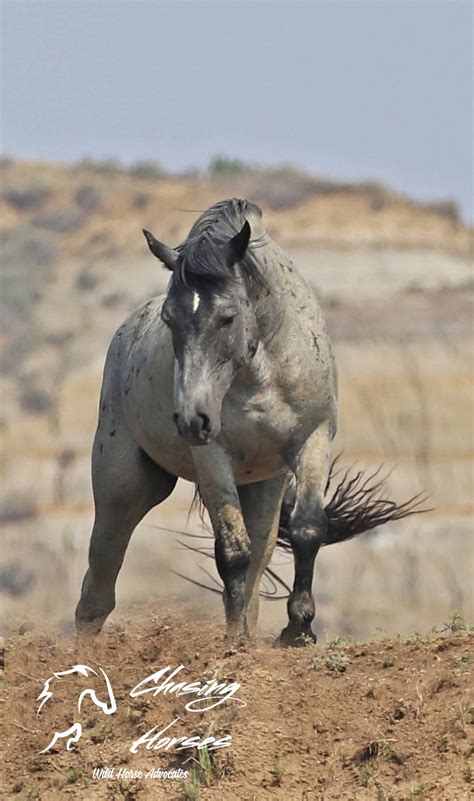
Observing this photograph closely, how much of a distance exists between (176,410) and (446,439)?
33.4m

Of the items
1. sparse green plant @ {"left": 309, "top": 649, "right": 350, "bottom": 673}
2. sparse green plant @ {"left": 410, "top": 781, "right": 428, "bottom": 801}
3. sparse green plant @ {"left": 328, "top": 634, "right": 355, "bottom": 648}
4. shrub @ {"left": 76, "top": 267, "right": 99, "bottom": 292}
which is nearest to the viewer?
sparse green plant @ {"left": 410, "top": 781, "right": 428, "bottom": 801}

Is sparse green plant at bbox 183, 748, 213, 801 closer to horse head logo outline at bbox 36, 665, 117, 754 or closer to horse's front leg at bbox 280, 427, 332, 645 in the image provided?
horse head logo outline at bbox 36, 665, 117, 754

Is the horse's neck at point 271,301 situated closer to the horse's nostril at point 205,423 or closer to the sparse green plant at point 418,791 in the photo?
the horse's nostril at point 205,423

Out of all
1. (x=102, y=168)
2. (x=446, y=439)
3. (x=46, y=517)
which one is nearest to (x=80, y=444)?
(x=46, y=517)

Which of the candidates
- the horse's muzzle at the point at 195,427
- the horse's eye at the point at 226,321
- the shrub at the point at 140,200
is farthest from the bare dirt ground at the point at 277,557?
the horse's eye at the point at 226,321

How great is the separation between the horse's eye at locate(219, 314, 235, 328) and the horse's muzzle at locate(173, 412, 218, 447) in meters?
0.47

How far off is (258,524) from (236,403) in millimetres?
1101

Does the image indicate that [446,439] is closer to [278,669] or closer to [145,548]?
[145,548]


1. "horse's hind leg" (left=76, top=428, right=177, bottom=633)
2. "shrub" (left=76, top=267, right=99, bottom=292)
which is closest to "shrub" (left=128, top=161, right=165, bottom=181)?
"shrub" (left=76, top=267, right=99, bottom=292)

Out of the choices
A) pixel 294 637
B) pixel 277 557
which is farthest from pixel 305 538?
pixel 277 557

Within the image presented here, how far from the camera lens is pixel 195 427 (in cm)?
743

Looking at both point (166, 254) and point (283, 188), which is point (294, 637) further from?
point (283, 188)

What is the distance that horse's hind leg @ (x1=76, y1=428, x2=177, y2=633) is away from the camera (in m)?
9.32

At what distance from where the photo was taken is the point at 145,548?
122 ft
